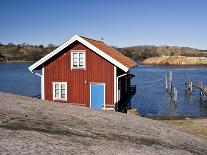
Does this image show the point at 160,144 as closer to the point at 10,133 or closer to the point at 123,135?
the point at 123,135

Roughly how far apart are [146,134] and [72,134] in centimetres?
223

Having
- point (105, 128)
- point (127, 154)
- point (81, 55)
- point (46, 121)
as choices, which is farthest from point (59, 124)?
point (81, 55)

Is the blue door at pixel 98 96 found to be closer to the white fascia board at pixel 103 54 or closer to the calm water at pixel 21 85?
the white fascia board at pixel 103 54

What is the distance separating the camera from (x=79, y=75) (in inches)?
1089

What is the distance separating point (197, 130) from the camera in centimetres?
2203

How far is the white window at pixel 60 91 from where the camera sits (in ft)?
91.8

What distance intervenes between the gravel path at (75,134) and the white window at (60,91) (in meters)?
17.3

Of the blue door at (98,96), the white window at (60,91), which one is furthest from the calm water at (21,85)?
the blue door at (98,96)

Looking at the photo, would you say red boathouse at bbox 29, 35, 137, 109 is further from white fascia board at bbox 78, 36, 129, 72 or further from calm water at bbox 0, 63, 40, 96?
calm water at bbox 0, 63, 40, 96

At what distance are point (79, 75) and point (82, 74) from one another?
0.26m

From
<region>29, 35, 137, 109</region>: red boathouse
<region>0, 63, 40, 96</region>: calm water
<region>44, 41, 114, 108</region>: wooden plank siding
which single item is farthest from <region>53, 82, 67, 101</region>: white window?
<region>0, 63, 40, 96</region>: calm water

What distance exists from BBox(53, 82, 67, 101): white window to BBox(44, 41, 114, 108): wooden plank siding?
259 mm

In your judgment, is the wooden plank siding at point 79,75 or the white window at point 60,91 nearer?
the wooden plank siding at point 79,75

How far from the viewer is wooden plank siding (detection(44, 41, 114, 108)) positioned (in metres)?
26.8
